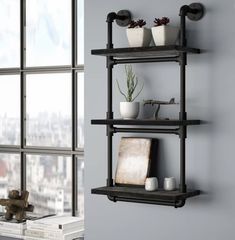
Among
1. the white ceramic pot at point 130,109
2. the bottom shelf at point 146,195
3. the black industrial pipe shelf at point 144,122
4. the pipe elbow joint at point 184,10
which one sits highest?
the pipe elbow joint at point 184,10

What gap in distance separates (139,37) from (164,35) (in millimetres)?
117

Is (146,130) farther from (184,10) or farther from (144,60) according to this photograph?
(184,10)

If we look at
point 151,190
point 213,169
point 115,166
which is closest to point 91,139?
point 115,166

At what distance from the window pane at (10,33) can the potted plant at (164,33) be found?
3.63 feet

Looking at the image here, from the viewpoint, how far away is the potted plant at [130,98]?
2.47 meters

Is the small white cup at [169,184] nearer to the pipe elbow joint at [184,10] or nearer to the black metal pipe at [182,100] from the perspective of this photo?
the black metal pipe at [182,100]

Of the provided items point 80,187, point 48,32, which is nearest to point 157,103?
point 80,187

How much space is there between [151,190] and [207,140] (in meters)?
0.30

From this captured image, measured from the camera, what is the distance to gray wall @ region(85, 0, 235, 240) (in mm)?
2342

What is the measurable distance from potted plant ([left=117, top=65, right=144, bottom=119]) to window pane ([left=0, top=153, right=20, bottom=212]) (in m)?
0.95

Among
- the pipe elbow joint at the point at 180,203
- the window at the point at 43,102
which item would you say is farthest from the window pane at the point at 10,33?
the pipe elbow joint at the point at 180,203

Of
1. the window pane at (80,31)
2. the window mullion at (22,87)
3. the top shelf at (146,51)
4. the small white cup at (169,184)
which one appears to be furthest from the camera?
the window mullion at (22,87)

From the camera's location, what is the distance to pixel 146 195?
7.73 feet

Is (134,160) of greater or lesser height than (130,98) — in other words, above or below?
below
